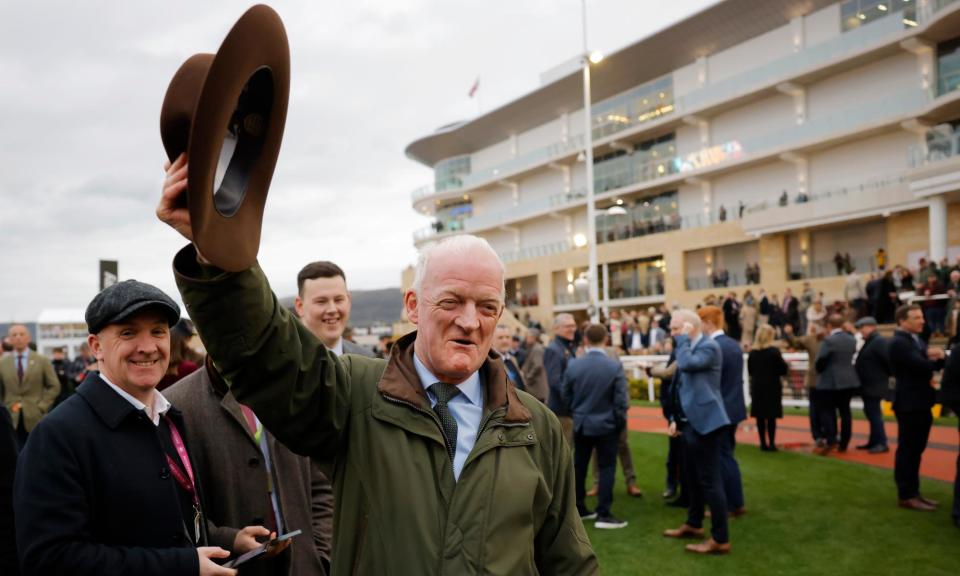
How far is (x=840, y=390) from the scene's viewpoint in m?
9.64

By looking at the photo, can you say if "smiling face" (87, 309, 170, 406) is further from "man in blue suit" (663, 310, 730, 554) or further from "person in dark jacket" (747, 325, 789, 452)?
"person in dark jacket" (747, 325, 789, 452)

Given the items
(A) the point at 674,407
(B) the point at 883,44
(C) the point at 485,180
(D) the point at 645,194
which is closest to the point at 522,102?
(C) the point at 485,180

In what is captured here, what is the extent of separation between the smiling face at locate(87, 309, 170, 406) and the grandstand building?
22.7 m

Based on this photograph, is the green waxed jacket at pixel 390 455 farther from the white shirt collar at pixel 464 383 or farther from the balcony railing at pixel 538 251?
the balcony railing at pixel 538 251

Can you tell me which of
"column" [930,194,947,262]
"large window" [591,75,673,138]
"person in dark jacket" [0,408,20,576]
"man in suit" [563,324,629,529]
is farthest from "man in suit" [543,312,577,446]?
"large window" [591,75,673,138]

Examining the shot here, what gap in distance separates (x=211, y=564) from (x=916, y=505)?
743 centimetres

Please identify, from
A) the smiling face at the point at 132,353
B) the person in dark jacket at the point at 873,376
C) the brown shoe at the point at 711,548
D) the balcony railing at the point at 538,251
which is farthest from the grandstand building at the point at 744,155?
the smiling face at the point at 132,353

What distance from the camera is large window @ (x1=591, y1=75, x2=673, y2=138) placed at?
128 feet

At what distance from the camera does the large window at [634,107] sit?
128 ft

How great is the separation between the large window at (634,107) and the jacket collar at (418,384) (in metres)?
39.4

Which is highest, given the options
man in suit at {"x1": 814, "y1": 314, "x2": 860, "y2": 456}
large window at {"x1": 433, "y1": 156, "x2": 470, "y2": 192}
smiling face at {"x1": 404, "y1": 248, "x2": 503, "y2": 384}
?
large window at {"x1": 433, "y1": 156, "x2": 470, "y2": 192}

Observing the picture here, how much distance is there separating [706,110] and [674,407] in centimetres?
3251

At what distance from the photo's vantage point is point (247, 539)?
93.1 inches

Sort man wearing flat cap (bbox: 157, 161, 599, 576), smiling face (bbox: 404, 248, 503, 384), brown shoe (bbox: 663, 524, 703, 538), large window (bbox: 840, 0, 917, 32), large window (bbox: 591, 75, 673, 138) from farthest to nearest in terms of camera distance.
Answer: large window (bbox: 591, 75, 673, 138) < large window (bbox: 840, 0, 917, 32) < brown shoe (bbox: 663, 524, 703, 538) < smiling face (bbox: 404, 248, 503, 384) < man wearing flat cap (bbox: 157, 161, 599, 576)
